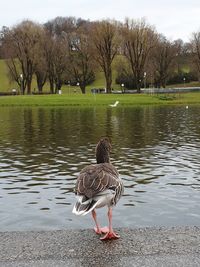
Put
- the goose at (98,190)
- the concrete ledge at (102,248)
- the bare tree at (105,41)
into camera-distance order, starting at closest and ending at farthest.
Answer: the concrete ledge at (102,248)
the goose at (98,190)
the bare tree at (105,41)

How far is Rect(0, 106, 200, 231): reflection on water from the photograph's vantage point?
461 inches

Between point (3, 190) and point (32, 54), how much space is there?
90948 mm

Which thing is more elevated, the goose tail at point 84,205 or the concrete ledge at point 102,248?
the goose tail at point 84,205

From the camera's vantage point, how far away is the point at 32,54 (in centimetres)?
10281

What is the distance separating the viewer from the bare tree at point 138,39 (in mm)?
104812

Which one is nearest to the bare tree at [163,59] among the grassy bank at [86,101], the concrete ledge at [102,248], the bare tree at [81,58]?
the bare tree at [81,58]

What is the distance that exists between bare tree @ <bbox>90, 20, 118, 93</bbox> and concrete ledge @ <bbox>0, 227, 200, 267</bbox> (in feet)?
321

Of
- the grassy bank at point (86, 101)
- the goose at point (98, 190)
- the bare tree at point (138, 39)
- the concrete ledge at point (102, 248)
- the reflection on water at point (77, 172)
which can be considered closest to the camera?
the concrete ledge at point (102, 248)

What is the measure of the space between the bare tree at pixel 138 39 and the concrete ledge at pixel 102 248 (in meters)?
98.5

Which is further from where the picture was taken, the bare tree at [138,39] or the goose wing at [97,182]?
the bare tree at [138,39]

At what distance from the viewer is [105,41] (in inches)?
4097

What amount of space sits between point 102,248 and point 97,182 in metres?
1.12

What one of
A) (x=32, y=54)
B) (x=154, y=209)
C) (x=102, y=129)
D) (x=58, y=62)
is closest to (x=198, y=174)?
(x=154, y=209)

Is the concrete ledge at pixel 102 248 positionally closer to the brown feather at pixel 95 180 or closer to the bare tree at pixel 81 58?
the brown feather at pixel 95 180
